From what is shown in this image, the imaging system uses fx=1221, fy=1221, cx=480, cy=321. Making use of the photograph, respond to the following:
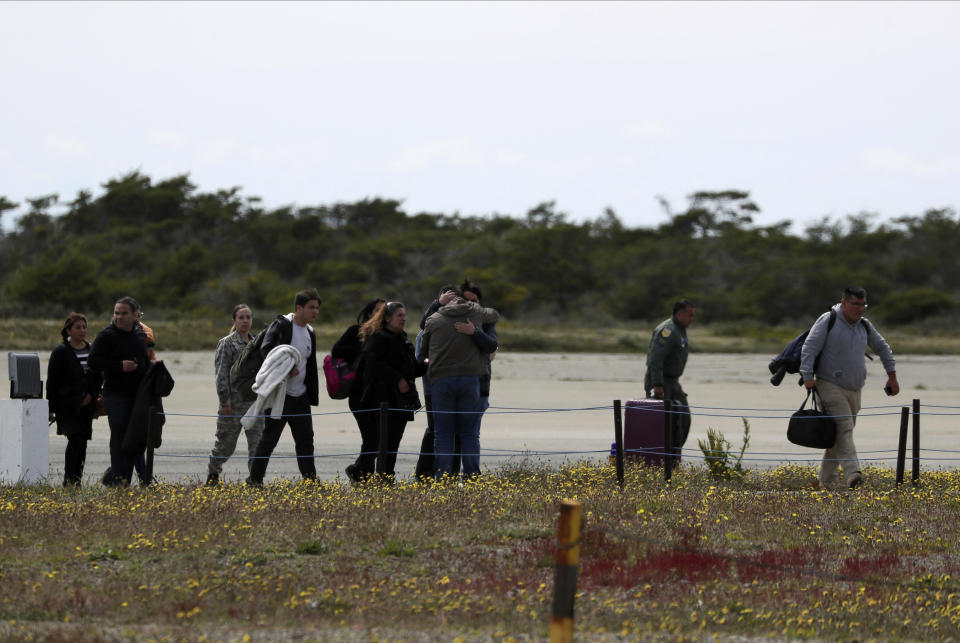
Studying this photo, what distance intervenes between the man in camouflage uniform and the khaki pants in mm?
1421

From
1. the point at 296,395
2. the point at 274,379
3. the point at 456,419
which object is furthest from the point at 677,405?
the point at 274,379

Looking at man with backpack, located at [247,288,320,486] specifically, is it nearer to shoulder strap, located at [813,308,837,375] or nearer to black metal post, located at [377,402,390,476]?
black metal post, located at [377,402,390,476]

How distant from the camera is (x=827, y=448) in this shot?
11.3m

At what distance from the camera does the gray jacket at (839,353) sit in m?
11.3

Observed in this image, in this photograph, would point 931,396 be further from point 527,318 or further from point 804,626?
point 527,318

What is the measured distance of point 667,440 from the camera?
11.1 meters

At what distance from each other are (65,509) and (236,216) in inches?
3202

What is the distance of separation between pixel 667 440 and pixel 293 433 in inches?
132

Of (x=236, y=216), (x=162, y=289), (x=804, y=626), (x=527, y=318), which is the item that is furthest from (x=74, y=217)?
(x=804, y=626)

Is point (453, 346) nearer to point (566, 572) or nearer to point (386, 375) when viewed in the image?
point (386, 375)

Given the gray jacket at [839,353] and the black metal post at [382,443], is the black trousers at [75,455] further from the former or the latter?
the gray jacket at [839,353]

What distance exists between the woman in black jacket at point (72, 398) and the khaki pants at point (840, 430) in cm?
667

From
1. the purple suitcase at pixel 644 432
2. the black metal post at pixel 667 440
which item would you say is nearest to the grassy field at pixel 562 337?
the purple suitcase at pixel 644 432

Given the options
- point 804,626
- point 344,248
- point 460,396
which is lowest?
point 804,626
